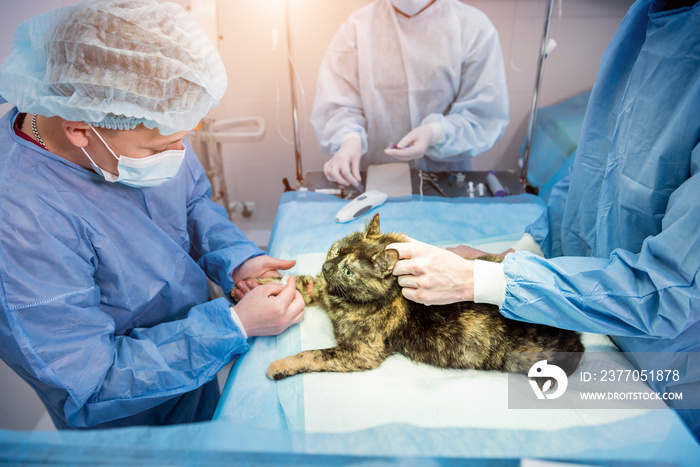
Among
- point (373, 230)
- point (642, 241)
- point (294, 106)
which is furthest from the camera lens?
point (294, 106)

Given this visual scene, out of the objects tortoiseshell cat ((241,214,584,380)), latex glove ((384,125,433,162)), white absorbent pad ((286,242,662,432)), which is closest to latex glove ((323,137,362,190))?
latex glove ((384,125,433,162))

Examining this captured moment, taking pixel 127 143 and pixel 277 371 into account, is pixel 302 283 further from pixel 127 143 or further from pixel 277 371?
pixel 127 143

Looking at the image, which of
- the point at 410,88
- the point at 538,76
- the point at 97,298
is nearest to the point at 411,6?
the point at 410,88

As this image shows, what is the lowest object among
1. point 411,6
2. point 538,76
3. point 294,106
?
point 294,106

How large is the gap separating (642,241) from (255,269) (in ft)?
4.20

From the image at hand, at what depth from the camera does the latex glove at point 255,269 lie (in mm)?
1631

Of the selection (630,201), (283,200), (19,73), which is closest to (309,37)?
(283,200)

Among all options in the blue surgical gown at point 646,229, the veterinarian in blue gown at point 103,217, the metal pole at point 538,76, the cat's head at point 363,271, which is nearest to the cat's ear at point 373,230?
the cat's head at point 363,271

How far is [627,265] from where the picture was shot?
3.45ft

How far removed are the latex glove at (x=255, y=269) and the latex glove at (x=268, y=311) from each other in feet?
0.79

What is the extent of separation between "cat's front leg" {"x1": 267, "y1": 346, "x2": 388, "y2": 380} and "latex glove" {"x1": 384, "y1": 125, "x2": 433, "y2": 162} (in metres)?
1.19

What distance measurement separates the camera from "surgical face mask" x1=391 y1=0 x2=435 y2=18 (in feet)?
6.38

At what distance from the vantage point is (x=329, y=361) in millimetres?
1255

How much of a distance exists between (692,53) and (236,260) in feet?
5.02
